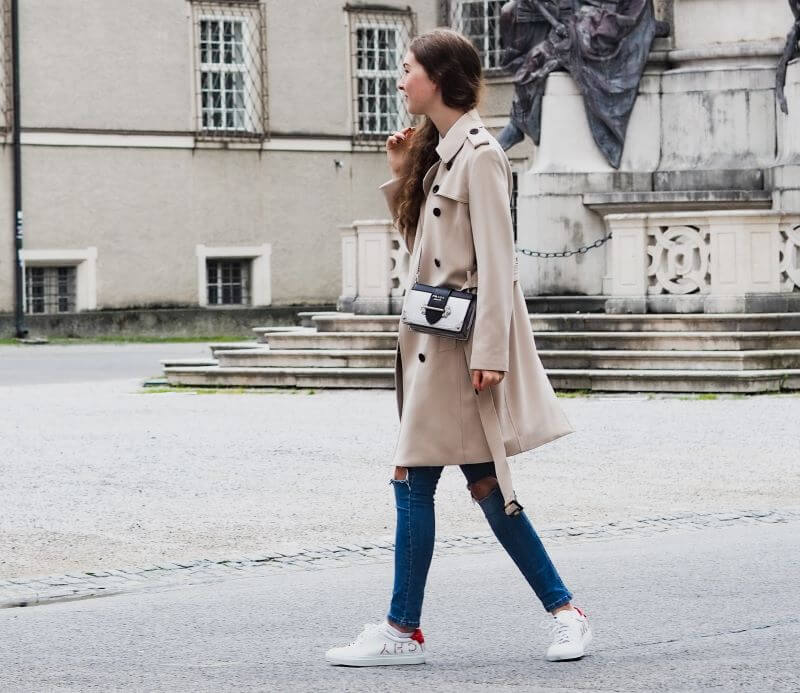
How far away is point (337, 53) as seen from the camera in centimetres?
3828

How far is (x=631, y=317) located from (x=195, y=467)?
6.59 meters

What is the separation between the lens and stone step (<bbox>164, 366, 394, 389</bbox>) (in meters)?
18.2

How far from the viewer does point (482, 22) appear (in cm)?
3925

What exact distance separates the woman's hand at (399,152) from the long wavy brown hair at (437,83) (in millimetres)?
25

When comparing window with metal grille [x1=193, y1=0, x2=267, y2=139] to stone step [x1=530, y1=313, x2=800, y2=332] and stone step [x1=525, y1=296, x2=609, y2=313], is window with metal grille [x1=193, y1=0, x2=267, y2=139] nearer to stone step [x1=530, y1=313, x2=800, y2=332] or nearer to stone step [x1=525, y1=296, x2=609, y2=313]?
stone step [x1=525, y1=296, x2=609, y2=313]

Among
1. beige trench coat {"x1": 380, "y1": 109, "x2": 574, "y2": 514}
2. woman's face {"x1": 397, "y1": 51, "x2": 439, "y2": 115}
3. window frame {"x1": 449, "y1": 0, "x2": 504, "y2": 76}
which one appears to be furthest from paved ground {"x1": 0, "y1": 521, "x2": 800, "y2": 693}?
window frame {"x1": 449, "y1": 0, "x2": 504, "y2": 76}

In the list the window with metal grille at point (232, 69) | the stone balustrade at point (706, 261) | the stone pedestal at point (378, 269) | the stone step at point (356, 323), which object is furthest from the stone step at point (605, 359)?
the window with metal grille at point (232, 69)

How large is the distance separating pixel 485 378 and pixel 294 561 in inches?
107

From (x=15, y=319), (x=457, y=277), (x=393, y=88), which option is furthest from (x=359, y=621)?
(x=393, y=88)

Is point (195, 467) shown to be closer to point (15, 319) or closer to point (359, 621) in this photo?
point (359, 621)

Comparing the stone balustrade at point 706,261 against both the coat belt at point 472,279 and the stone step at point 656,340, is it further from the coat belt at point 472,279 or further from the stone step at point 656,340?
the coat belt at point 472,279

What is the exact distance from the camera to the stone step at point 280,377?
59.7 feet

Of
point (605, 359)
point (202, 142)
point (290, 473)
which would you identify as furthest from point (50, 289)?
point (290, 473)

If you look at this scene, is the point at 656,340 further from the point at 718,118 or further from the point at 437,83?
the point at 437,83
